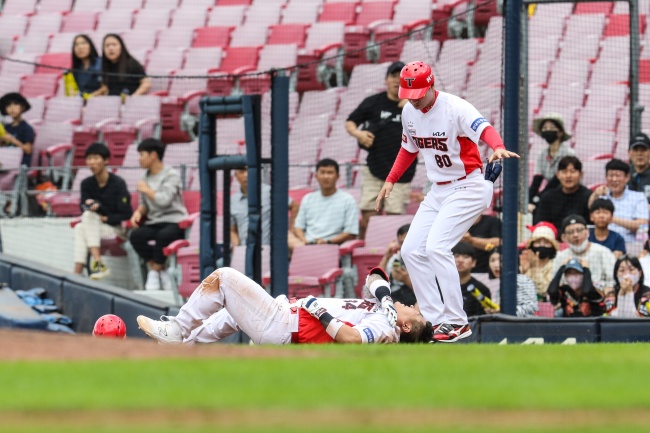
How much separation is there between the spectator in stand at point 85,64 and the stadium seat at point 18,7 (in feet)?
16.0

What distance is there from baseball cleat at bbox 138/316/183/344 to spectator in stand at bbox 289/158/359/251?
3.57 metres

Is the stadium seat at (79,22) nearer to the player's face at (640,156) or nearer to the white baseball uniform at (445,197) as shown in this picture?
the player's face at (640,156)

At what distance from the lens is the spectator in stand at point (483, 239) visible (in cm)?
1163

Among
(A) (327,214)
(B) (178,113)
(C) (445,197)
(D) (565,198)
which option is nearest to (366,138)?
(A) (327,214)

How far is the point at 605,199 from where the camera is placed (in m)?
11.8

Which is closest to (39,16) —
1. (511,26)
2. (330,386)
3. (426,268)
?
(511,26)

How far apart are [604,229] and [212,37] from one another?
9218 millimetres

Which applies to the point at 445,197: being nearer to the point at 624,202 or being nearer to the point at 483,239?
the point at 483,239

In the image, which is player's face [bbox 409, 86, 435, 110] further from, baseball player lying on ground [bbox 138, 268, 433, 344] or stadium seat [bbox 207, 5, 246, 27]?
stadium seat [bbox 207, 5, 246, 27]

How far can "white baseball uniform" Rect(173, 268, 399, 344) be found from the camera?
911cm

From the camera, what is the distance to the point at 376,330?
8984mm

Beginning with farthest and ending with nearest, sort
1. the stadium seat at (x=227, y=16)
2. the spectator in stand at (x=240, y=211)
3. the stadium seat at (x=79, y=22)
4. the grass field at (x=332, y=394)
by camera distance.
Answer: the stadium seat at (x=79, y=22) < the stadium seat at (x=227, y=16) < the spectator in stand at (x=240, y=211) < the grass field at (x=332, y=394)

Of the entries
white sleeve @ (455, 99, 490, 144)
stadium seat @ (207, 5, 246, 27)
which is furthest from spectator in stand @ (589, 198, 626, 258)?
stadium seat @ (207, 5, 246, 27)

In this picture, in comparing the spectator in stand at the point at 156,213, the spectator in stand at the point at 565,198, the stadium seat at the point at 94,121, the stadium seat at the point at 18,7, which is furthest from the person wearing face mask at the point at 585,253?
the stadium seat at the point at 18,7
